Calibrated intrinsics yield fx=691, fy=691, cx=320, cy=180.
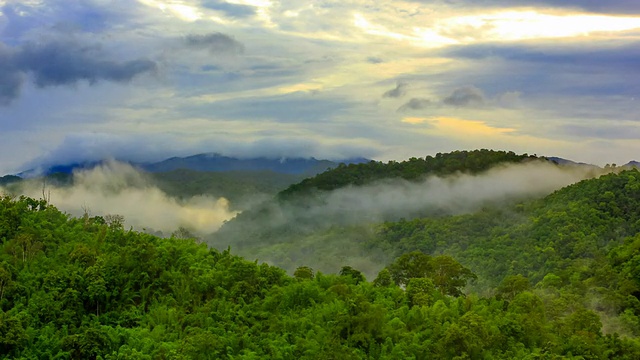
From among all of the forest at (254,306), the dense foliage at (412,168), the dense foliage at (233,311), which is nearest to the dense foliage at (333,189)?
the dense foliage at (412,168)

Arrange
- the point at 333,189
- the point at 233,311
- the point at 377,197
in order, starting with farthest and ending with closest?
the point at 333,189 < the point at 377,197 < the point at 233,311

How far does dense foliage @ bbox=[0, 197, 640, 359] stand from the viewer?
38281 millimetres

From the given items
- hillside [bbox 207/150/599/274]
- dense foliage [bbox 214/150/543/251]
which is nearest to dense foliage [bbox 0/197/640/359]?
hillside [bbox 207/150/599/274]

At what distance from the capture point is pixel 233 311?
4328 centimetres

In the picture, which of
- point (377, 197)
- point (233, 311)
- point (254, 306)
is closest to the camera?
point (233, 311)

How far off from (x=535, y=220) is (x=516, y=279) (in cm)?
6719

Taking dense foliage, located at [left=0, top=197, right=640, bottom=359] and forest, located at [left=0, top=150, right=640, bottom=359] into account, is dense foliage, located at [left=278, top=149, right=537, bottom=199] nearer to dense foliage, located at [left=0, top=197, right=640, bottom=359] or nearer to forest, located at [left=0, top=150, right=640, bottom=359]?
forest, located at [left=0, top=150, right=640, bottom=359]

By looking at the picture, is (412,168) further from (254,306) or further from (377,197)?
(254,306)

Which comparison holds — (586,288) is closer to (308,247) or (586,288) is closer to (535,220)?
(535,220)

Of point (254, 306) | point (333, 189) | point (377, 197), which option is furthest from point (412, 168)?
point (254, 306)

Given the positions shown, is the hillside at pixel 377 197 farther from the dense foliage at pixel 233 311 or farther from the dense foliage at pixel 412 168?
the dense foliage at pixel 233 311

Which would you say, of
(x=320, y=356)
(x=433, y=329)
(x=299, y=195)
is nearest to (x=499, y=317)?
(x=433, y=329)

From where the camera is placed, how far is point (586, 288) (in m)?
59.7

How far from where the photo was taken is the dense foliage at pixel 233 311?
38281 millimetres
